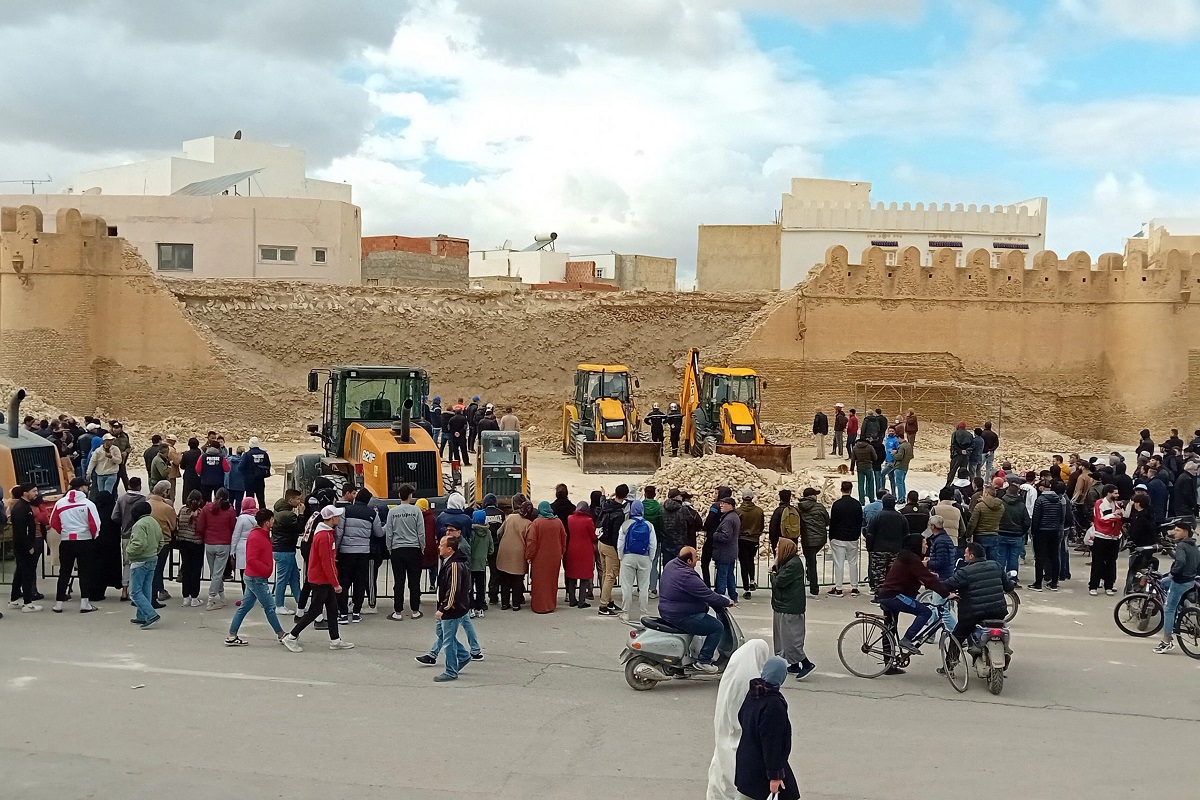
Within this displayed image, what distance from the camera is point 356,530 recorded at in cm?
1088

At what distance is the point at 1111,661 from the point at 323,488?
29.9ft

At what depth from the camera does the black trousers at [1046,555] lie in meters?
13.2

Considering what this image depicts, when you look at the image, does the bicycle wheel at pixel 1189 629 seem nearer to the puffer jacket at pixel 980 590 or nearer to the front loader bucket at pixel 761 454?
the puffer jacket at pixel 980 590

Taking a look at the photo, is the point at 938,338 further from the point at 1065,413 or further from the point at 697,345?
the point at 697,345

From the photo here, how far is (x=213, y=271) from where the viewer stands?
35812mm

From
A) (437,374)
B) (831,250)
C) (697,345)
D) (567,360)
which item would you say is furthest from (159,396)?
(831,250)

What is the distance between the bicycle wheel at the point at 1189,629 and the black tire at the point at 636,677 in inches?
198

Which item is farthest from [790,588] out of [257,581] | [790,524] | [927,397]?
[927,397]

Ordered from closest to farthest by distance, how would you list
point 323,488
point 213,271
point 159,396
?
point 323,488
point 159,396
point 213,271

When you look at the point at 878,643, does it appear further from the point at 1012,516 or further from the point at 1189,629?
the point at 1012,516

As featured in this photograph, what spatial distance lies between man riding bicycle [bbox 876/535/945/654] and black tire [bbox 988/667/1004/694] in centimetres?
64

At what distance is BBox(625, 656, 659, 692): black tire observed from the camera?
9.07m

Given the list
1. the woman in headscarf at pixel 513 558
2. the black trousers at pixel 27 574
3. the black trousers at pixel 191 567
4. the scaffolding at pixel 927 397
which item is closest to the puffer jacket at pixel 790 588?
the woman in headscarf at pixel 513 558

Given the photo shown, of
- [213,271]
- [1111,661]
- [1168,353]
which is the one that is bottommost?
[1111,661]
